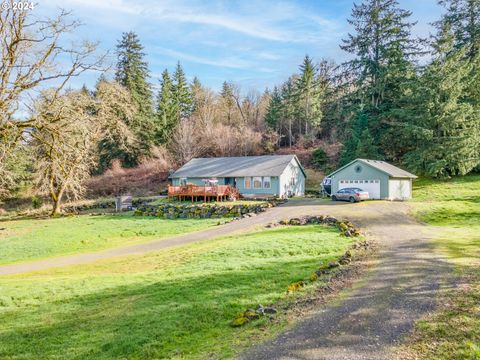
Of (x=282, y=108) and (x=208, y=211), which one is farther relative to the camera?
(x=282, y=108)

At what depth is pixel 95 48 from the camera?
46.7ft

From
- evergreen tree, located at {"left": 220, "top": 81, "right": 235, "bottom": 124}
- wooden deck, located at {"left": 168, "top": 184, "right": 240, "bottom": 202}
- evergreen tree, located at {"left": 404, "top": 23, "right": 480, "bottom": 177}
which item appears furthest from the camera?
evergreen tree, located at {"left": 220, "top": 81, "right": 235, "bottom": 124}

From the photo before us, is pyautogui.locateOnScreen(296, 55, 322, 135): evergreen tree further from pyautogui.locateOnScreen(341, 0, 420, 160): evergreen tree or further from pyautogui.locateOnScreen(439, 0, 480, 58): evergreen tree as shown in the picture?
pyautogui.locateOnScreen(439, 0, 480, 58): evergreen tree

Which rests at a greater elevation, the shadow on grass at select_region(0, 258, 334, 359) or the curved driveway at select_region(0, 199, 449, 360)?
the curved driveway at select_region(0, 199, 449, 360)

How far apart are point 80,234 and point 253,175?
20020 millimetres

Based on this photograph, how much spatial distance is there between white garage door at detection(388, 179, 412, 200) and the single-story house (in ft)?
35.5

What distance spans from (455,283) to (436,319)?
268 cm

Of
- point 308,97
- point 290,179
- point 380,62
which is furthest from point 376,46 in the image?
point 290,179

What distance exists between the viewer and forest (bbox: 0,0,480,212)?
498 inches

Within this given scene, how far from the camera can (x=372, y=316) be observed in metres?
7.02

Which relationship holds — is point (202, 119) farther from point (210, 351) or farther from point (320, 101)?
point (210, 351)

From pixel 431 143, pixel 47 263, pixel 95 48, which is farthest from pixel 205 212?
pixel 431 143

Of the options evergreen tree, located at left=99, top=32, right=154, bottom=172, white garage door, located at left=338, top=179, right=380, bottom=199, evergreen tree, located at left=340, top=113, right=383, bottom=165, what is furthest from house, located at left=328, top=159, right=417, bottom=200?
evergreen tree, located at left=99, top=32, right=154, bottom=172

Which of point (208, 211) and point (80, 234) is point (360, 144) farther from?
point (80, 234)
